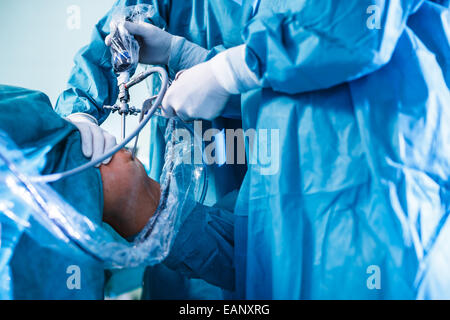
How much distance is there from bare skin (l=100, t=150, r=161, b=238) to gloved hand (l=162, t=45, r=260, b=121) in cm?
20

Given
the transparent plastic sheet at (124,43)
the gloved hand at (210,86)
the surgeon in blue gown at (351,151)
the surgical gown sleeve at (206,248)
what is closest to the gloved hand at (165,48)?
the transparent plastic sheet at (124,43)

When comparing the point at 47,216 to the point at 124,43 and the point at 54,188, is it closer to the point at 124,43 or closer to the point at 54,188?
the point at 54,188

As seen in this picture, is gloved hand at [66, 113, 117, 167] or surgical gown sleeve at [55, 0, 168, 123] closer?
gloved hand at [66, 113, 117, 167]

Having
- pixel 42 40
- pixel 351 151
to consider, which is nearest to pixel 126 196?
pixel 351 151

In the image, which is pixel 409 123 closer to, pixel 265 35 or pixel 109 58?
pixel 265 35

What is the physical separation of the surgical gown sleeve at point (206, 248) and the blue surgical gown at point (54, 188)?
23 centimetres

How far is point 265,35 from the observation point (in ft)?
2.27

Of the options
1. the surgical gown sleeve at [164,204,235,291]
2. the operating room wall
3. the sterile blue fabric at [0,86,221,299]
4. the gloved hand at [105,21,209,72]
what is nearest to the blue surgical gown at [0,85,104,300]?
the sterile blue fabric at [0,86,221,299]

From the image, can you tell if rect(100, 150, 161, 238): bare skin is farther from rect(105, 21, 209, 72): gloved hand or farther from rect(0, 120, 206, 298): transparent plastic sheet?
rect(105, 21, 209, 72): gloved hand

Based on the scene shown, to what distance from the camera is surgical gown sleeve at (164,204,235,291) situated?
85 cm

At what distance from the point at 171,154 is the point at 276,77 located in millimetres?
379

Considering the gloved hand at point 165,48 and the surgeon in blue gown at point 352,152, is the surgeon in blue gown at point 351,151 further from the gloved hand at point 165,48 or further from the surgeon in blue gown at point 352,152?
the gloved hand at point 165,48
